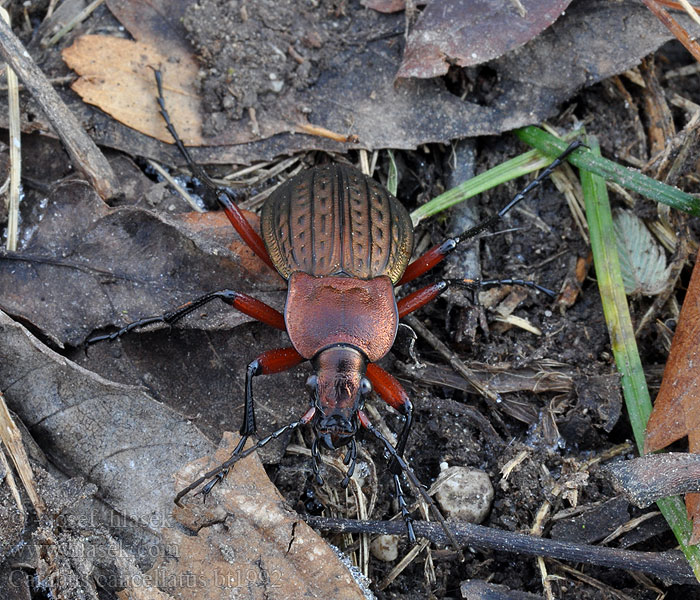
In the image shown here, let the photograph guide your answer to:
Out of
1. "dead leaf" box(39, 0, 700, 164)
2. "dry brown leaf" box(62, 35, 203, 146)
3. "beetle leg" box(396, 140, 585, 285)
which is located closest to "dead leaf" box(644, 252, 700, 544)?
"beetle leg" box(396, 140, 585, 285)

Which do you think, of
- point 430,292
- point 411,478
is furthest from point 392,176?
point 411,478

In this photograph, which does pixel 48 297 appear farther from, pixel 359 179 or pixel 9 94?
pixel 359 179

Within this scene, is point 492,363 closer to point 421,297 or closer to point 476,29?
point 421,297

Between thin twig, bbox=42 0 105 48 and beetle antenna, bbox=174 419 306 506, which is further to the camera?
thin twig, bbox=42 0 105 48

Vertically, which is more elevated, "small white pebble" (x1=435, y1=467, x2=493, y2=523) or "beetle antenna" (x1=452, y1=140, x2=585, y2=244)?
"beetle antenna" (x1=452, y1=140, x2=585, y2=244)

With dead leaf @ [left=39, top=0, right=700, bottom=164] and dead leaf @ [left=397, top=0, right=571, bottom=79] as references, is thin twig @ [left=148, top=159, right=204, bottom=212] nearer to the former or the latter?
dead leaf @ [left=39, top=0, right=700, bottom=164]

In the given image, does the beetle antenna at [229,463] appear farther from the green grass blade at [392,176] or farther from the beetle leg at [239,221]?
the green grass blade at [392,176]

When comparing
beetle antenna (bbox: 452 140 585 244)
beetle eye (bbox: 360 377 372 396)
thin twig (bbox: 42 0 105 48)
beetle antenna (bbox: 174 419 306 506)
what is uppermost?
thin twig (bbox: 42 0 105 48)

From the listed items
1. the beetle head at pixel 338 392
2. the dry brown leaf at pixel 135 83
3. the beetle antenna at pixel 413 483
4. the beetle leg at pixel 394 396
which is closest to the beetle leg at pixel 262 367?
the beetle head at pixel 338 392
